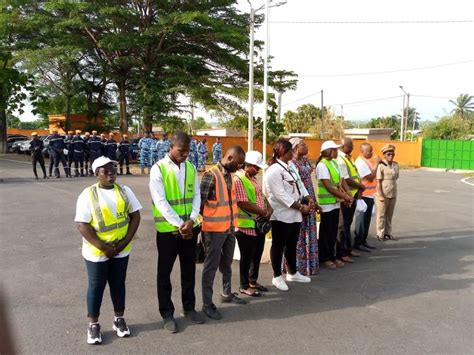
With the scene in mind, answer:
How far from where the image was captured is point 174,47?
27234 mm

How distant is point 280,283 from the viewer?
17.4ft

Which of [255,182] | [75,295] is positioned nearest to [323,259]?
[255,182]

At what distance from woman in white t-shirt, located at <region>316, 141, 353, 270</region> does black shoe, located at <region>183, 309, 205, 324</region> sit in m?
2.59

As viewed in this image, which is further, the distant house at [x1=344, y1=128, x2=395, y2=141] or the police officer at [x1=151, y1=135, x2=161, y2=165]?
the distant house at [x1=344, y1=128, x2=395, y2=141]

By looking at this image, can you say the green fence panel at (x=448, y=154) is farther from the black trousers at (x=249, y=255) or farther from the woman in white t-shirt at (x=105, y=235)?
the woman in white t-shirt at (x=105, y=235)

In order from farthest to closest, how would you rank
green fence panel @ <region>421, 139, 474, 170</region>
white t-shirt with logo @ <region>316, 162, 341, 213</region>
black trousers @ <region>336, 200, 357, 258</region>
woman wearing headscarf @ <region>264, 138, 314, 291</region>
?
green fence panel @ <region>421, 139, 474, 170</region> → black trousers @ <region>336, 200, 357, 258</region> → white t-shirt with logo @ <region>316, 162, 341, 213</region> → woman wearing headscarf @ <region>264, 138, 314, 291</region>

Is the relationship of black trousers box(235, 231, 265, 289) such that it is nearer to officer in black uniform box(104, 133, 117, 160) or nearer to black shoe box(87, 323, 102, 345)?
black shoe box(87, 323, 102, 345)

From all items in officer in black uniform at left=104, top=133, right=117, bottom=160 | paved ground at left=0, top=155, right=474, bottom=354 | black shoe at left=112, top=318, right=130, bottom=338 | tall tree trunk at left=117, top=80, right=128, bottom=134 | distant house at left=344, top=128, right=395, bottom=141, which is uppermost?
tall tree trunk at left=117, top=80, right=128, bottom=134

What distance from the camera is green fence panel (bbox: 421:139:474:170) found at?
3331cm

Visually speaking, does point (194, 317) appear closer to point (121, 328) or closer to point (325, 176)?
point (121, 328)

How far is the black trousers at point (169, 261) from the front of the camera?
13.7 ft

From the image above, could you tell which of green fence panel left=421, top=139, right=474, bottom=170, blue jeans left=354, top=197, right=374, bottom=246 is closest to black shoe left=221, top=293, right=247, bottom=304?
blue jeans left=354, top=197, right=374, bottom=246

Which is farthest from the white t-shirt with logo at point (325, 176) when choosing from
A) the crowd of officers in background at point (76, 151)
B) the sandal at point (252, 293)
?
the crowd of officers in background at point (76, 151)

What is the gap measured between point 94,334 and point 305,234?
3.05 m
